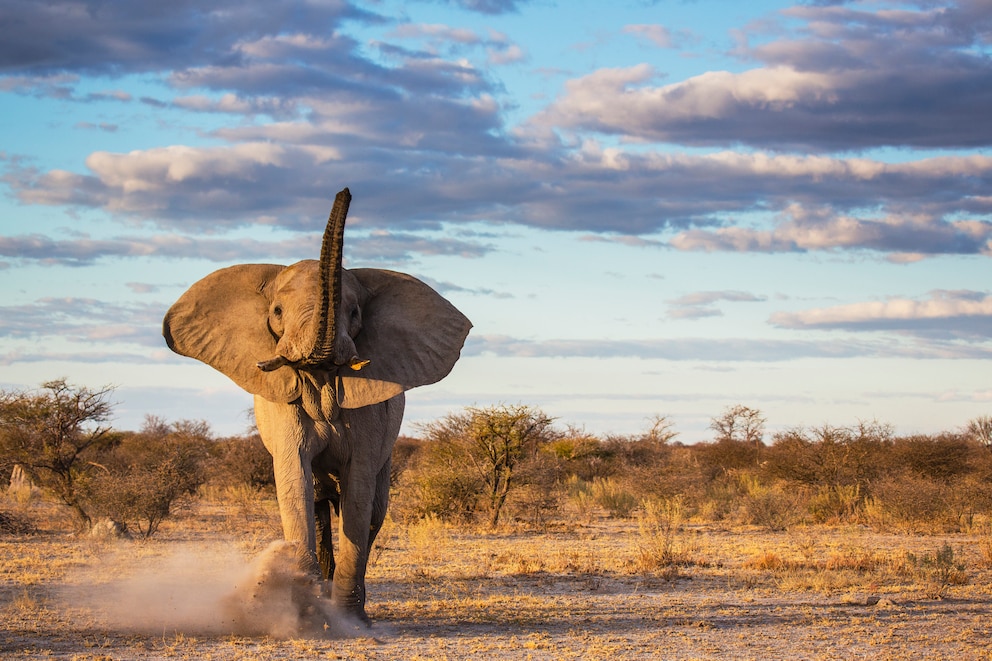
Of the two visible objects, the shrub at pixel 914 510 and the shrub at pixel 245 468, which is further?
the shrub at pixel 245 468

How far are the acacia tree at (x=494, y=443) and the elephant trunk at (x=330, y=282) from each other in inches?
539

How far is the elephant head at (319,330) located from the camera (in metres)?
8.12

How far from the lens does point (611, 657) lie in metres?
8.52

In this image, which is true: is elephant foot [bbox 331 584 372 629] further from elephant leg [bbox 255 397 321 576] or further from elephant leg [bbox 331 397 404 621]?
elephant leg [bbox 255 397 321 576]

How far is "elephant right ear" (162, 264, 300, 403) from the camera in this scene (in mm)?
8766

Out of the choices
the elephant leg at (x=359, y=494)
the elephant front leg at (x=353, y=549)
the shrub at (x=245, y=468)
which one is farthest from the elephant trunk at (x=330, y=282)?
the shrub at (x=245, y=468)

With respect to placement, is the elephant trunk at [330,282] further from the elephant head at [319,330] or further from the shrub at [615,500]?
the shrub at [615,500]

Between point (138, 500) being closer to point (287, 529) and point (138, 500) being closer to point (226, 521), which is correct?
point (226, 521)

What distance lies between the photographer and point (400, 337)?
9211 millimetres

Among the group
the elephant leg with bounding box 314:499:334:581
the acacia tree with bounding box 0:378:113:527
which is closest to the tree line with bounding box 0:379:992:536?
the acacia tree with bounding box 0:378:113:527

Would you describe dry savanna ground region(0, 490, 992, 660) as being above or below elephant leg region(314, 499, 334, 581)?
below

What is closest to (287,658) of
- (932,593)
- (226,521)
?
(932,593)

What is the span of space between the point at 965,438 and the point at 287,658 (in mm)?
29944

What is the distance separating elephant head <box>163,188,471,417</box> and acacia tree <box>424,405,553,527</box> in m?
12.2
